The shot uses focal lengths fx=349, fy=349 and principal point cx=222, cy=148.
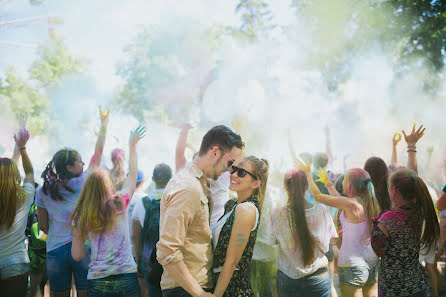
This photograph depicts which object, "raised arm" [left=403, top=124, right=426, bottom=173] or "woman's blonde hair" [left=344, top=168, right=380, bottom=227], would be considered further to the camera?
"raised arm" [left=403, top=124, right=426, bottom=173]

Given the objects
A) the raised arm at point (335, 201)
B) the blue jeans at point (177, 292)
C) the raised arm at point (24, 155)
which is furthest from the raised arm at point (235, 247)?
the raised arm at point (24, 155)

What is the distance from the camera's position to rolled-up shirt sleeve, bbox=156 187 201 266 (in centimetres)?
165

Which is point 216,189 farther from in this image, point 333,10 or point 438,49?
point 333,10

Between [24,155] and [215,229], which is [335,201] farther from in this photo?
[24,155]

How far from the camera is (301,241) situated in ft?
8.71

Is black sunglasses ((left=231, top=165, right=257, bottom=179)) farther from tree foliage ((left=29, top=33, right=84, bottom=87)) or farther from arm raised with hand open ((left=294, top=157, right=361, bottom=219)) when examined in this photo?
tree foliage ((left=29, top=33, right=84, bottom=87))

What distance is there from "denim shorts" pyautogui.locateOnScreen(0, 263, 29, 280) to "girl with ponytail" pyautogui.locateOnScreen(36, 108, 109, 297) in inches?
11.9

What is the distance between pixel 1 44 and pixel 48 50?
1479 mm

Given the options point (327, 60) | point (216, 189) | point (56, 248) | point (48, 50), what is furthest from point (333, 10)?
point (48, 50)

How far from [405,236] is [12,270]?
2.94 m

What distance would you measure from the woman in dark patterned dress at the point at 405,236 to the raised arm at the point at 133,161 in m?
1.93

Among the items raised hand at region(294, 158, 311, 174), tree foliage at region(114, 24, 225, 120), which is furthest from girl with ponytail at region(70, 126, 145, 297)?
tree foliage at region(114, 24, 225, 120)

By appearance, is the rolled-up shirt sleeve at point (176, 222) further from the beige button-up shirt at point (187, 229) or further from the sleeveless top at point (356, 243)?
the sleeveless top at point (356, 243)

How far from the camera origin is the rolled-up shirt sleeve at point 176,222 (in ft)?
5.42
